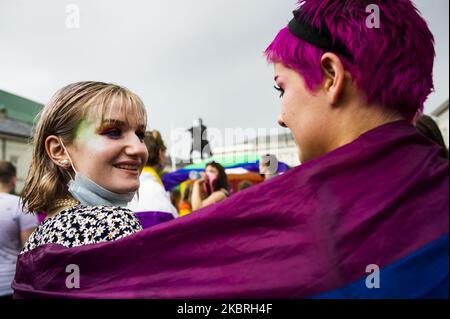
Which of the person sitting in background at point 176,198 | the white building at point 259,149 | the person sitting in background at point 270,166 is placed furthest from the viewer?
the person sitting in background at point 176,198

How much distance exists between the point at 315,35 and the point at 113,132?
32.7 inches

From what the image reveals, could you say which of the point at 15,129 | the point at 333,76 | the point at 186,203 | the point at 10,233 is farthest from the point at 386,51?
the point at 15,129

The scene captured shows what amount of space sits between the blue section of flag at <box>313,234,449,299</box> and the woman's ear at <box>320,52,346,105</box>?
46cm

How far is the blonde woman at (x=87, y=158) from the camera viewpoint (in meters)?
1.53

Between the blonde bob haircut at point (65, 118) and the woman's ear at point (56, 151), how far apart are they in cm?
3

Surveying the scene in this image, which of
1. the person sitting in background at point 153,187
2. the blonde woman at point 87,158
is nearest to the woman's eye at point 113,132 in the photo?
the blonde woman at point 87,158

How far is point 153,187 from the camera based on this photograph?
3.67 m

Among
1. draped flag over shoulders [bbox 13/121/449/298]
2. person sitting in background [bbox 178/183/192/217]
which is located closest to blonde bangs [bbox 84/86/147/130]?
draped flag over shoulders [bbox 13/121/449/298]

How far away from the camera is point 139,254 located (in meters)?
1.25

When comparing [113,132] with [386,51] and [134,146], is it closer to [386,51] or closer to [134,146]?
[134,146]

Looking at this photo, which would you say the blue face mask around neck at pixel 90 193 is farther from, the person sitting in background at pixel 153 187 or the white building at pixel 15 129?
the white building at pixel 15 129

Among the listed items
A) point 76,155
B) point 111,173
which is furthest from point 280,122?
point 76,155

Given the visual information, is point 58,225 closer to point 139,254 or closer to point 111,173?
point 111,173

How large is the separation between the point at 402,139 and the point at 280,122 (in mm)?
405
